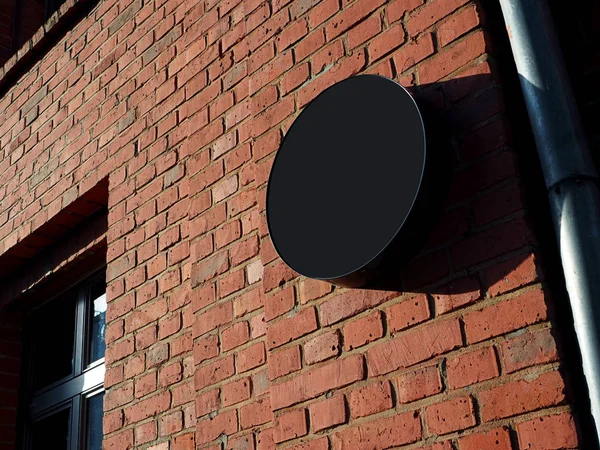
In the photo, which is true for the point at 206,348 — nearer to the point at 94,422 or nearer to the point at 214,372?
the point at 214,372

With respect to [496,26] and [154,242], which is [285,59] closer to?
[496,26]

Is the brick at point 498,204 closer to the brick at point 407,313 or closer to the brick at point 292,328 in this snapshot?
the brick at point 407,313

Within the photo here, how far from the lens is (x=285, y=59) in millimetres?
2260

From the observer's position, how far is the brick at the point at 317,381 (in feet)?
5.88

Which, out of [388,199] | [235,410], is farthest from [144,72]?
[388,199]

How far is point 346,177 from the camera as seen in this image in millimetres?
1866

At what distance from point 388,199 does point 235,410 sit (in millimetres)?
855

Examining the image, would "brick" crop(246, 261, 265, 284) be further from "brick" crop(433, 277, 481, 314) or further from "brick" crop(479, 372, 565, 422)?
"brick" crop(479, 372, 565, 422)

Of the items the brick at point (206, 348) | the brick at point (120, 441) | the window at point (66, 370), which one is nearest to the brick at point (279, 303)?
the brick at point (206, 348)

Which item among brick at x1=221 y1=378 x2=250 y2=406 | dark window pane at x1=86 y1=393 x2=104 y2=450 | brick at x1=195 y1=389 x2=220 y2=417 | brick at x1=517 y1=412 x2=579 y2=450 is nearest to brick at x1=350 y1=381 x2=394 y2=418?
brick at x1=517 y1=412 x2=579 y2=450

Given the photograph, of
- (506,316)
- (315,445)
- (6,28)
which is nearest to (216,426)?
(315,445)

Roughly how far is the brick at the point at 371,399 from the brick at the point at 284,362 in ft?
0.66

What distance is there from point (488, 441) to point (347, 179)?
68 cm

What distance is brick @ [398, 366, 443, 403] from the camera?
1638 mm
